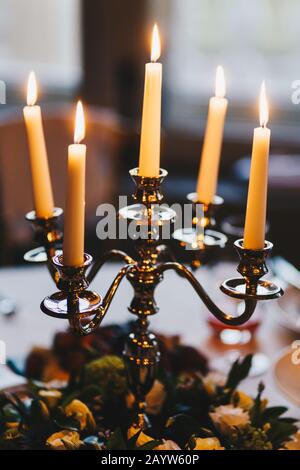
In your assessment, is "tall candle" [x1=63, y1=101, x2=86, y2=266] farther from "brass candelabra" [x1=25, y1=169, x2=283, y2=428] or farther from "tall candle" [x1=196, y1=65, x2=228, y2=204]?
"tall candle" [x1=196, y1=65, x2=228, y2=204]

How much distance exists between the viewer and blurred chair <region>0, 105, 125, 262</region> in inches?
89.4

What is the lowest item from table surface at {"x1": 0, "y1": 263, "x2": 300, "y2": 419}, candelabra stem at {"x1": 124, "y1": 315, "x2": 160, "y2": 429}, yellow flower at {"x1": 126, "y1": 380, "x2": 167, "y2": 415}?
table surface at {"x1": 0, "y1": 263, "x2": 300, "y2": 419}

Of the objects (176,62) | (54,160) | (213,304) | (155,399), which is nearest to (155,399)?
(155,399)

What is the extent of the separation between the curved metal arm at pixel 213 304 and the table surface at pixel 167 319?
0.29 m

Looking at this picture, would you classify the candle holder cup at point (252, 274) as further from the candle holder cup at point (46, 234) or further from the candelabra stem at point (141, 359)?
the candle holder cup at point (46, 234)

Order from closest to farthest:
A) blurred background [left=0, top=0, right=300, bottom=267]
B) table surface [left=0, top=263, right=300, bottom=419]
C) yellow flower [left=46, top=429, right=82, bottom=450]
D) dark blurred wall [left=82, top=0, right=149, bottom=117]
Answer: yellow flower [left=46, top=429, right=82, bottom=450], table surface [left=0, top=263, right=300, bottom=419], blurred background [left=0, top=0, right=300, bottom=267], dark blurred wall [left=82, top=0, right=149, bottom=117]

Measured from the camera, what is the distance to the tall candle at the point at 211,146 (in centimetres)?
88

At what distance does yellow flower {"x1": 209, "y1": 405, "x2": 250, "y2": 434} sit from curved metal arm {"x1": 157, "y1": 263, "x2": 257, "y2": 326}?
0.15m

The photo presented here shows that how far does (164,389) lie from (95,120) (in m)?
1.52

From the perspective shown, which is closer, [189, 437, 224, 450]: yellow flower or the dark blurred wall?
[189, 437, 224, 450]: yellow flower

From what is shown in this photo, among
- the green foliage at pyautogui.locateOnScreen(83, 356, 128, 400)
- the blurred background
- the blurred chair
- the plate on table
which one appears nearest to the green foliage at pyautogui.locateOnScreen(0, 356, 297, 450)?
the green foliage at pyautogui.locateOnScreen(83, 356, 128, 400)

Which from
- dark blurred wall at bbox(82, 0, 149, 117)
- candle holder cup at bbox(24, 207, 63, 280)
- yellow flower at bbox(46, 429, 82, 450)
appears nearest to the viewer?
yellow flower at bbox(46, 429, 82, 450)

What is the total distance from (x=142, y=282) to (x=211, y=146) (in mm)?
212
